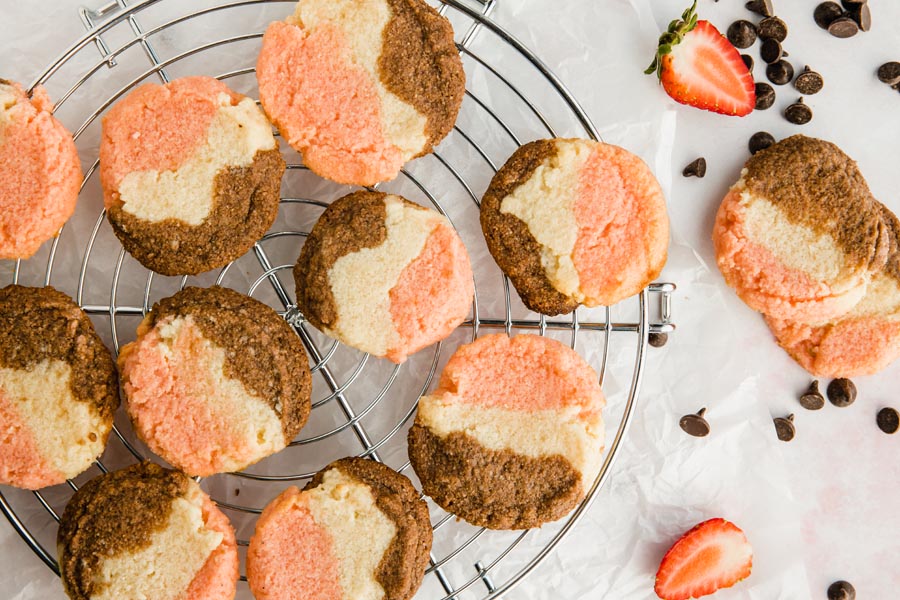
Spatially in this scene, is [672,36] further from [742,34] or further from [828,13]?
[828,13]

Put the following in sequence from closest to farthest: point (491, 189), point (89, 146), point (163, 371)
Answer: point (163, 371), point (491, 189), point (89, 146)

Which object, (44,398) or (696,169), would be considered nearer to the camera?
(44,398)

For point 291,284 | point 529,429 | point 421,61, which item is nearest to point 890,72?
point 421,61

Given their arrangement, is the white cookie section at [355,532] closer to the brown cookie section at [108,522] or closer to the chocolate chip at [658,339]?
the brown cookie section at [108,522]

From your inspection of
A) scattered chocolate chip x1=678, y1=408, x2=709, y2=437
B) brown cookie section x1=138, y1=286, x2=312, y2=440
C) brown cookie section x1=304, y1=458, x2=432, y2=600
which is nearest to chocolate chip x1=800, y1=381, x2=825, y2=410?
scattered chocolate chip x1=678, y1=408, x2=709, y2=437

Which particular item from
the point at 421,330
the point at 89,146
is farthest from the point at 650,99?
the point at 89,146

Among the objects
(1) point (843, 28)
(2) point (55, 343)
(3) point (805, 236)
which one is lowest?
(3) point (805, 236)

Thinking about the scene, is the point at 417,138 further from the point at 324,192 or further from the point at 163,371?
the point at 163,371
